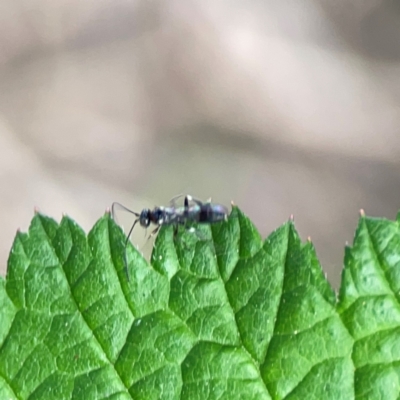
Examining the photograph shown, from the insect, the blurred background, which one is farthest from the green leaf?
the blurred background

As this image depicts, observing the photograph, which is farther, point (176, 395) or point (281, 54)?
point (281, 54)

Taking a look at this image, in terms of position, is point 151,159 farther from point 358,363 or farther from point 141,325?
point 358,363

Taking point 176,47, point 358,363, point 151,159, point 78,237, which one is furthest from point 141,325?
point 176,47

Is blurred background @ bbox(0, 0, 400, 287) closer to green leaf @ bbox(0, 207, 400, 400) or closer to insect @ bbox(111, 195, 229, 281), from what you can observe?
insect @ bbox(111, 195, 229, 281)

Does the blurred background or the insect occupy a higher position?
the blurred background

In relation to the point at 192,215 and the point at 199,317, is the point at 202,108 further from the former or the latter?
the point at 199,317


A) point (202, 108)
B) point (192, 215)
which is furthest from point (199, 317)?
point (202, 108)
